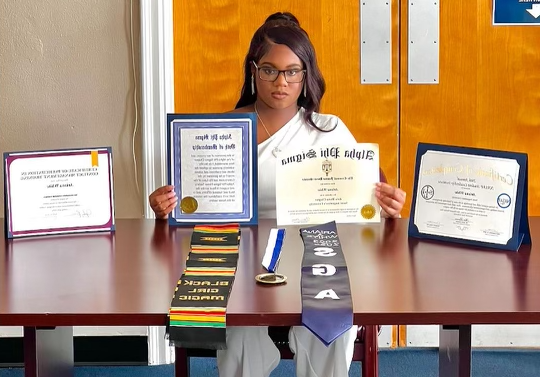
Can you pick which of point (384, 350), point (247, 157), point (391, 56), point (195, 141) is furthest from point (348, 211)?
point (384, 350)

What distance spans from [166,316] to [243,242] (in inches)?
23.1

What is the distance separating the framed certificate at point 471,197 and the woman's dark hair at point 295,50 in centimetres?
57

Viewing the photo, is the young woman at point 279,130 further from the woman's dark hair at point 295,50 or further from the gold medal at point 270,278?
the gold medal at point 270,278

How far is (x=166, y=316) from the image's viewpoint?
1590 mm

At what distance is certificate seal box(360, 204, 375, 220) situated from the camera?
2301mm

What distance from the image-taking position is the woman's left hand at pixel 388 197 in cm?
230

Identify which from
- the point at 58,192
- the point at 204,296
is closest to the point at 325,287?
the point at 204,296

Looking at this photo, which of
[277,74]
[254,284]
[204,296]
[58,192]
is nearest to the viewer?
[204,296]

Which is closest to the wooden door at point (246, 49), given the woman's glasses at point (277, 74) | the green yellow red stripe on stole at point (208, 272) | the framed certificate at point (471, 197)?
the woman's glasses at point (277, 74)

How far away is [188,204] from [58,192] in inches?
13.4

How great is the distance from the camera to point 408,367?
3.27 metres

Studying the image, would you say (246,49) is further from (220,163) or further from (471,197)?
(471,197)

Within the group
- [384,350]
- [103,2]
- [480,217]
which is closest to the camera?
[480,217]

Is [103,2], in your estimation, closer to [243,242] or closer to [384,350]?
[243,242]
